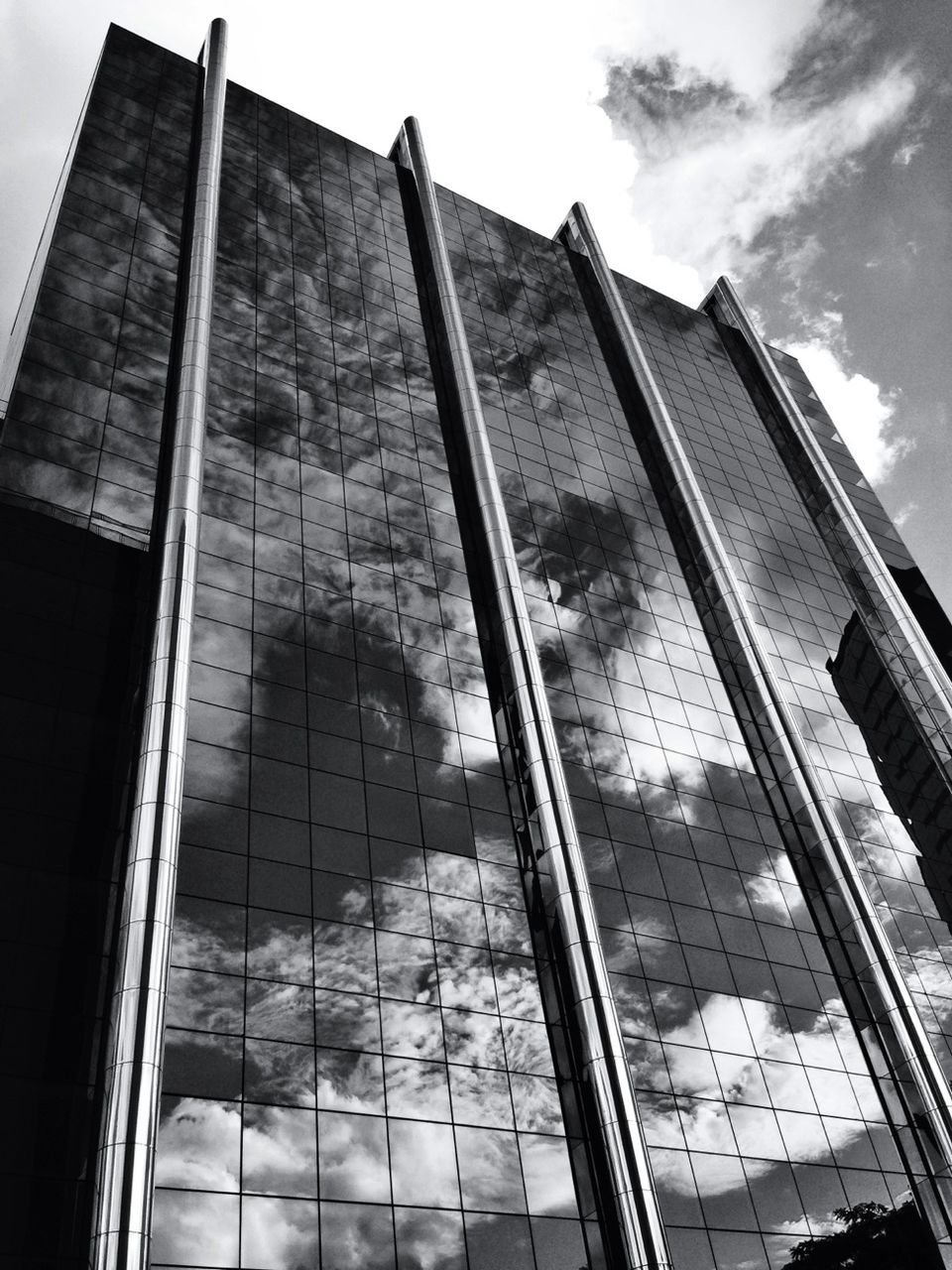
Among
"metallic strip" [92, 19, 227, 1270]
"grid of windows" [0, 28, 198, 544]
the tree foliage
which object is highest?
"grid of windows" [0, 28, 198, 544]

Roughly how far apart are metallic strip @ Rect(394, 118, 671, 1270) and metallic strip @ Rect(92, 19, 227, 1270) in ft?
42.6

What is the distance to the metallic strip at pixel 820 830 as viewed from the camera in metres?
36.3

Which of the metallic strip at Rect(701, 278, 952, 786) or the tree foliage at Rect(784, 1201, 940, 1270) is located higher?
the metallic strip at Rect(701, 278, 952, 786)

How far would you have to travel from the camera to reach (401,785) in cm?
3366

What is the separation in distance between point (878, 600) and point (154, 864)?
47.0 m

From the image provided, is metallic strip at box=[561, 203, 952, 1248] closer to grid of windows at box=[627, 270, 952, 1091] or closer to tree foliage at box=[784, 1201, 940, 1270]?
tree foliage at box=[784, 1201, 940, 1270]

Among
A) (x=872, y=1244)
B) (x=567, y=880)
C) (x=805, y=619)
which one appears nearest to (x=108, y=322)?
(x=567, y=880)

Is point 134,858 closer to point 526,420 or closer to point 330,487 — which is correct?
point 330,487

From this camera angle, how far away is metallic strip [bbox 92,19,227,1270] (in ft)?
70.6

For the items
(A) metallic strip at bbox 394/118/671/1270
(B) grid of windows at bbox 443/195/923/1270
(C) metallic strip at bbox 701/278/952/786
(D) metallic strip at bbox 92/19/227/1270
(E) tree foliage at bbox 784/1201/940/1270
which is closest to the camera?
(D) metallic strip at bbox 92/19/227/1270

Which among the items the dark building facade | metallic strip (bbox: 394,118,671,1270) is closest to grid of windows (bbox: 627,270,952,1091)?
→ the dark building facade

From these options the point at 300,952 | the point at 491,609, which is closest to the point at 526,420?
the point at 491,609

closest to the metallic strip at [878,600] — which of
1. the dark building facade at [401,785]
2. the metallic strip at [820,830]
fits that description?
the dark building facade at [401,785]

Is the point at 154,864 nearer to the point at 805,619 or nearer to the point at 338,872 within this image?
the point at 338,872
